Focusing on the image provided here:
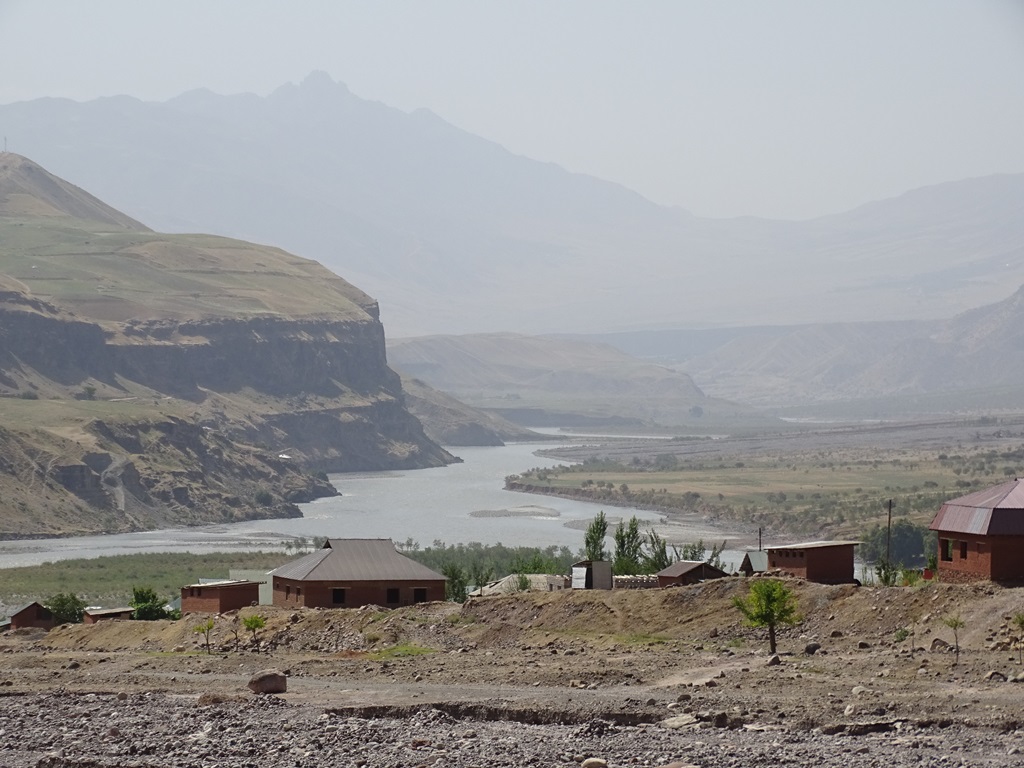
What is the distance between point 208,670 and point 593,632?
8189mm

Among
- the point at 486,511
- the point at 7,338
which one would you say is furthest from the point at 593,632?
the point at 7,338

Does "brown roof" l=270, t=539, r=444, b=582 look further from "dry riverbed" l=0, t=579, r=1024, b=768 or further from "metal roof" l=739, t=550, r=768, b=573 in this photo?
"metal roof" l=739, t=550, r=768, b=573

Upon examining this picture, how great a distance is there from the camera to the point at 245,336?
190000 millimetres

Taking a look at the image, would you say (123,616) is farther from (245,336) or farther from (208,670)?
(245,336)

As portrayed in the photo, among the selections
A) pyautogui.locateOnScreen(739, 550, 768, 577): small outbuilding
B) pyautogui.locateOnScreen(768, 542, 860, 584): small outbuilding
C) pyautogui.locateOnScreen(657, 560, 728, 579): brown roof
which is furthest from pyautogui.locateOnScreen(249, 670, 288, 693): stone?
pyautogui.locateOnScreen(739, 550, 768, 577): small outbuilding

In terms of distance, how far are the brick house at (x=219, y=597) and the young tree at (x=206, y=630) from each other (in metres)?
6.60

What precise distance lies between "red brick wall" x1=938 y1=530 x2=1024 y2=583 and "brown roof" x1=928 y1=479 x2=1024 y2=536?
0.16 metres

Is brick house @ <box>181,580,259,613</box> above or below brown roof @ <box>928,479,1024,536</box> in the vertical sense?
below

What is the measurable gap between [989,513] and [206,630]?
17.0 meters

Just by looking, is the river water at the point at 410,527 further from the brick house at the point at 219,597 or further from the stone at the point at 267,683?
the stone at the point at 267,683

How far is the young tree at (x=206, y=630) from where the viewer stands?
3809cm

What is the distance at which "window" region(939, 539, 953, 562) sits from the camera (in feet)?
120

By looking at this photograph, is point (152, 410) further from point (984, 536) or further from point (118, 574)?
point (984, 536)

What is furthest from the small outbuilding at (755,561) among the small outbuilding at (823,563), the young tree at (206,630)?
the young tree at (206,630)
